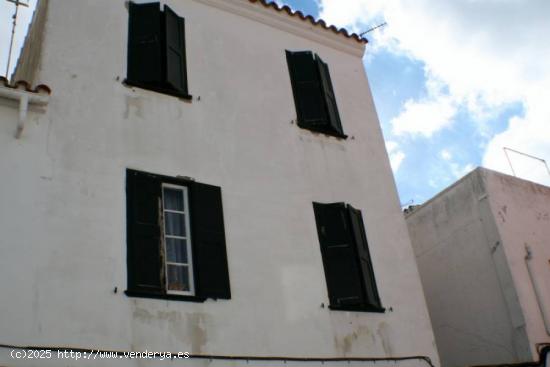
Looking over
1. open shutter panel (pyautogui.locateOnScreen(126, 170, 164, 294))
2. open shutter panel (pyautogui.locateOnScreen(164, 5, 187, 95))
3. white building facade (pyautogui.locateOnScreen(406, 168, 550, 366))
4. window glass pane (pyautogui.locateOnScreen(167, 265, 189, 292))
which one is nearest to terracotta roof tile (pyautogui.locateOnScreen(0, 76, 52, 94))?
open shutter panel (pyautogui.locateOnScreen(126, 170, 164, 294))

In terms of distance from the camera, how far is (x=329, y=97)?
37.2 ft

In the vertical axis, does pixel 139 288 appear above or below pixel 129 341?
above

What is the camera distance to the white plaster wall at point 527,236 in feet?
36.7

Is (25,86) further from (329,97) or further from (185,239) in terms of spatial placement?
(329,97)

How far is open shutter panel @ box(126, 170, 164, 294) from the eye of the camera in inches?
294

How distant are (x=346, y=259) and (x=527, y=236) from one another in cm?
473

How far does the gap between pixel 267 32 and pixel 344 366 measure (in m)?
6.23

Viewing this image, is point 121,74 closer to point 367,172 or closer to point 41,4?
point 41,4

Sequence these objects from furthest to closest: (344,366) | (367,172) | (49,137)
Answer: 1. (367,172)
2. (344,366)
3. (49,137)

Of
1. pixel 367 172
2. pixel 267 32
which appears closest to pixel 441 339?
pixel 367 172

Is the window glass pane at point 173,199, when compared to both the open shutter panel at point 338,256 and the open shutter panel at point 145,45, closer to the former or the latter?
the open shutter panel at point 145,45

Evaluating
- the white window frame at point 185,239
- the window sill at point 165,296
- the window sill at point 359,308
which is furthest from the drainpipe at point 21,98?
the window sill at point 359,308

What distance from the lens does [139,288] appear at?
7355mm

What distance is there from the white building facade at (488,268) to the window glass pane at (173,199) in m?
6.37
